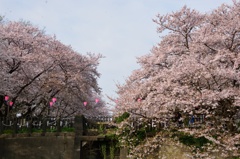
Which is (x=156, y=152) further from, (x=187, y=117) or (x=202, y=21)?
(x=202, y=21)

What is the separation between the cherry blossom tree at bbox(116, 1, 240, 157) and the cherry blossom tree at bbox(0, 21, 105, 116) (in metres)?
10.8

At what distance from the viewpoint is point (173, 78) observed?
14375 mm

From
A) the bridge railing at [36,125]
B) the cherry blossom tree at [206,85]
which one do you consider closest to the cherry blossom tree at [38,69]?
the bridge railing at [36,125]

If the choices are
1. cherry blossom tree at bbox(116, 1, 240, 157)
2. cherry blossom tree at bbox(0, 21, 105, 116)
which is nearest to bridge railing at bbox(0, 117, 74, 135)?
cherry blossom tree at bbox(0, 21, 105, 116)

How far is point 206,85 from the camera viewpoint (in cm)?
1510

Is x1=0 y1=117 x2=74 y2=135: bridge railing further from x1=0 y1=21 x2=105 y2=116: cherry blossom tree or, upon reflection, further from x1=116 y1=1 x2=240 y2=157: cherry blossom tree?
x1=116 y1=1 x2=240 y2=157: cherry blossom tree

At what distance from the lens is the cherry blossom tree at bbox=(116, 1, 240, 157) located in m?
13.3

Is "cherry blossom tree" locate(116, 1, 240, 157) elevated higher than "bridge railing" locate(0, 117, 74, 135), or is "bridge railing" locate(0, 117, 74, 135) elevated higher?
"cherry blossom tree" locate(116, 1, 240, 157)

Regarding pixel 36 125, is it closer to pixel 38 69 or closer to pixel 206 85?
pixel 38 69

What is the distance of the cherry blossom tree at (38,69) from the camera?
24.7m

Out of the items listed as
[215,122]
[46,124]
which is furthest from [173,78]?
→ [46,124]

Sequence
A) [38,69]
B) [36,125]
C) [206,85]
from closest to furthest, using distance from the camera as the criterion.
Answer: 1. [206,85]
2. [36,125]
3. [38,69]

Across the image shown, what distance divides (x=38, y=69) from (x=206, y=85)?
16.1m

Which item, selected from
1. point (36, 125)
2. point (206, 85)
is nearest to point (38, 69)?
point (36, 125)
